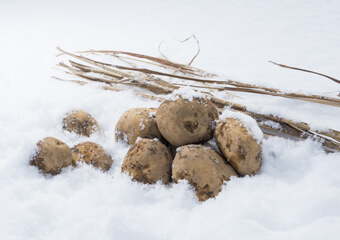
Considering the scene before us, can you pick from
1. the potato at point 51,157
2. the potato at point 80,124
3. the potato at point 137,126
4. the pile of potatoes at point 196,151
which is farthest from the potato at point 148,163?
the potato at point 80,124

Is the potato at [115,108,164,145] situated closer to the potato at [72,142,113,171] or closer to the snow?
the potato at [72,142,113,171]

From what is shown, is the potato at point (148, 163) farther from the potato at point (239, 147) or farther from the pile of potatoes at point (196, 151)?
the potato at point (239, 147)

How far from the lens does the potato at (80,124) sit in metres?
1.46

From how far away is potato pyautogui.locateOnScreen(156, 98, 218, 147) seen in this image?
1.16m

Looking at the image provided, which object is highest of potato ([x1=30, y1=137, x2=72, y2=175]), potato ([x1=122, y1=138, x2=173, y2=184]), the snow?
the snow

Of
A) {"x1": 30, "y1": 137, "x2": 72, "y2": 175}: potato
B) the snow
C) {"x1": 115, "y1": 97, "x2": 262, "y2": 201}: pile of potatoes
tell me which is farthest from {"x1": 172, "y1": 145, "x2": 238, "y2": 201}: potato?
{"x1": 30, "y1": 137, "x2": 72, "y2": 175}: potato

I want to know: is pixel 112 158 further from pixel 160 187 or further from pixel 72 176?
pixel 160 187

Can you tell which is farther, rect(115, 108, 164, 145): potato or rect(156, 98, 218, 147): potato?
rect(115, 108, 164, 145): potato

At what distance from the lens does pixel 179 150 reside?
44.1 inches

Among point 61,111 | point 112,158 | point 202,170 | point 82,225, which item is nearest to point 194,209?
point 202,170

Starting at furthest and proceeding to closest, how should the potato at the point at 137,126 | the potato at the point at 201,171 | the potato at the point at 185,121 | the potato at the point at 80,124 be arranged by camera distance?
the potato at the point at 80,124, the potato at the point at 137,126, the potato at the point at 185,121, the potato at the point at 201,171

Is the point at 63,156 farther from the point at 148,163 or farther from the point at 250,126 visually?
the point at 250,126

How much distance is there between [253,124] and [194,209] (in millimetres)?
362

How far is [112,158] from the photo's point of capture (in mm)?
1316
